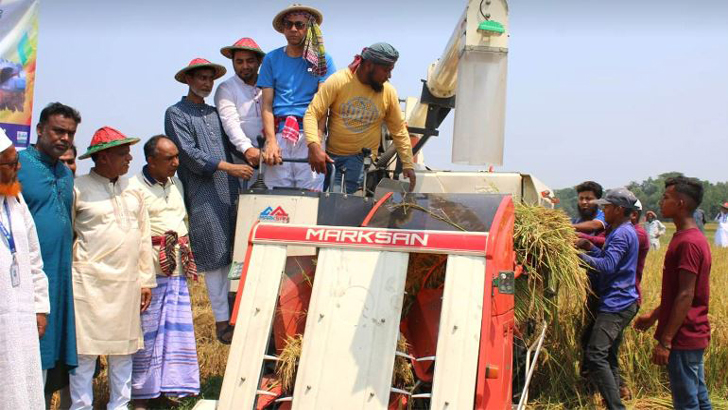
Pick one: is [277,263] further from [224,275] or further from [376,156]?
[376,156]

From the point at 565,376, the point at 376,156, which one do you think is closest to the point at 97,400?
the point at 376,156

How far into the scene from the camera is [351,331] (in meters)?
3.80

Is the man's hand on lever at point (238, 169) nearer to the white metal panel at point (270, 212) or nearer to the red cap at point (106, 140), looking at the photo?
the white metal panel at point (270, 212)

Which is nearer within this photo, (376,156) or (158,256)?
(158,256)

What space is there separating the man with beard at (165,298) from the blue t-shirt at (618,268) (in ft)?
10.6

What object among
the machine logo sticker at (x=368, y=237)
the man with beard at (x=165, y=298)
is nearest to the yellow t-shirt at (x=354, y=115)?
the man with beard at (x=165, y=298)

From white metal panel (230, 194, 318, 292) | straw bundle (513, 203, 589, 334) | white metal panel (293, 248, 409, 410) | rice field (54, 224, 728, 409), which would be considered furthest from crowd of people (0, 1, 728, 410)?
white metal panel (293, 248, 409, 410)

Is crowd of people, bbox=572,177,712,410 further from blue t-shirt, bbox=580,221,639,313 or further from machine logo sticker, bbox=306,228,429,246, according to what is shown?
machine logo sticker, bbox=306,228,429,246

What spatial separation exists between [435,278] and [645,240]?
2.61 meters

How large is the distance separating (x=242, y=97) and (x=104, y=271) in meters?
1.95

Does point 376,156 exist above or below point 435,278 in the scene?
above

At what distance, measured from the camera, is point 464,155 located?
5535mm

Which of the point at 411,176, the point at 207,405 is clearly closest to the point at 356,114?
the point at 411,176

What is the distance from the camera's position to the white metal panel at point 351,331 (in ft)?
12.0
